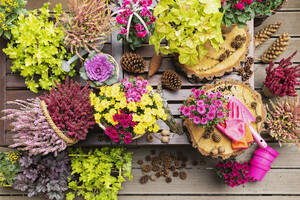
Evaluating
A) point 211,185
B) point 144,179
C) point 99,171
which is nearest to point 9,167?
point 99,171

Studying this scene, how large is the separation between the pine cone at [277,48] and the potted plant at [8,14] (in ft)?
5.80

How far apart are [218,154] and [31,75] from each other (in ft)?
4.37

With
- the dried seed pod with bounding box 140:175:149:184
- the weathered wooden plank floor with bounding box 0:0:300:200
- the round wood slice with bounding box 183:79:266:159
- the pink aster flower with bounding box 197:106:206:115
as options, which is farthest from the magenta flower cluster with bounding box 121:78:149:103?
the dried seed pod with bounding box 140:175:149:184

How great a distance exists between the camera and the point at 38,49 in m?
1.42

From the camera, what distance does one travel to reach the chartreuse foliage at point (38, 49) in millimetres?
1403

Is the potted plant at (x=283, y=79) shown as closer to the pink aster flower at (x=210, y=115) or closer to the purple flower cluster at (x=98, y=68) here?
the pink aster flower at (x=210, y=115)

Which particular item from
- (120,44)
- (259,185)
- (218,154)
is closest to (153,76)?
(120,44)

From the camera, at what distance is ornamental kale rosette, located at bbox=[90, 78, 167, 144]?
4.07 ft

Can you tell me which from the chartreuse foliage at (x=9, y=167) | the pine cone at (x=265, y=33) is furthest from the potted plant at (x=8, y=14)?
the pine cone at (x=265, y=33)

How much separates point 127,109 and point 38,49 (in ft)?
2.24

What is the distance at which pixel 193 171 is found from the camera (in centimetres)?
182

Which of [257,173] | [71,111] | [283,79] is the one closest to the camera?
[71,111]

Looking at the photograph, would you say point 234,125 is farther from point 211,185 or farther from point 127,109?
point 127,109

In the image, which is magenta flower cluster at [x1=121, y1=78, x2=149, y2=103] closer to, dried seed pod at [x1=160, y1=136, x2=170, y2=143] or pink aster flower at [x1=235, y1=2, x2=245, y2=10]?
dried seed pod at [x1=160, y1=136, x2=170, y2=143]
